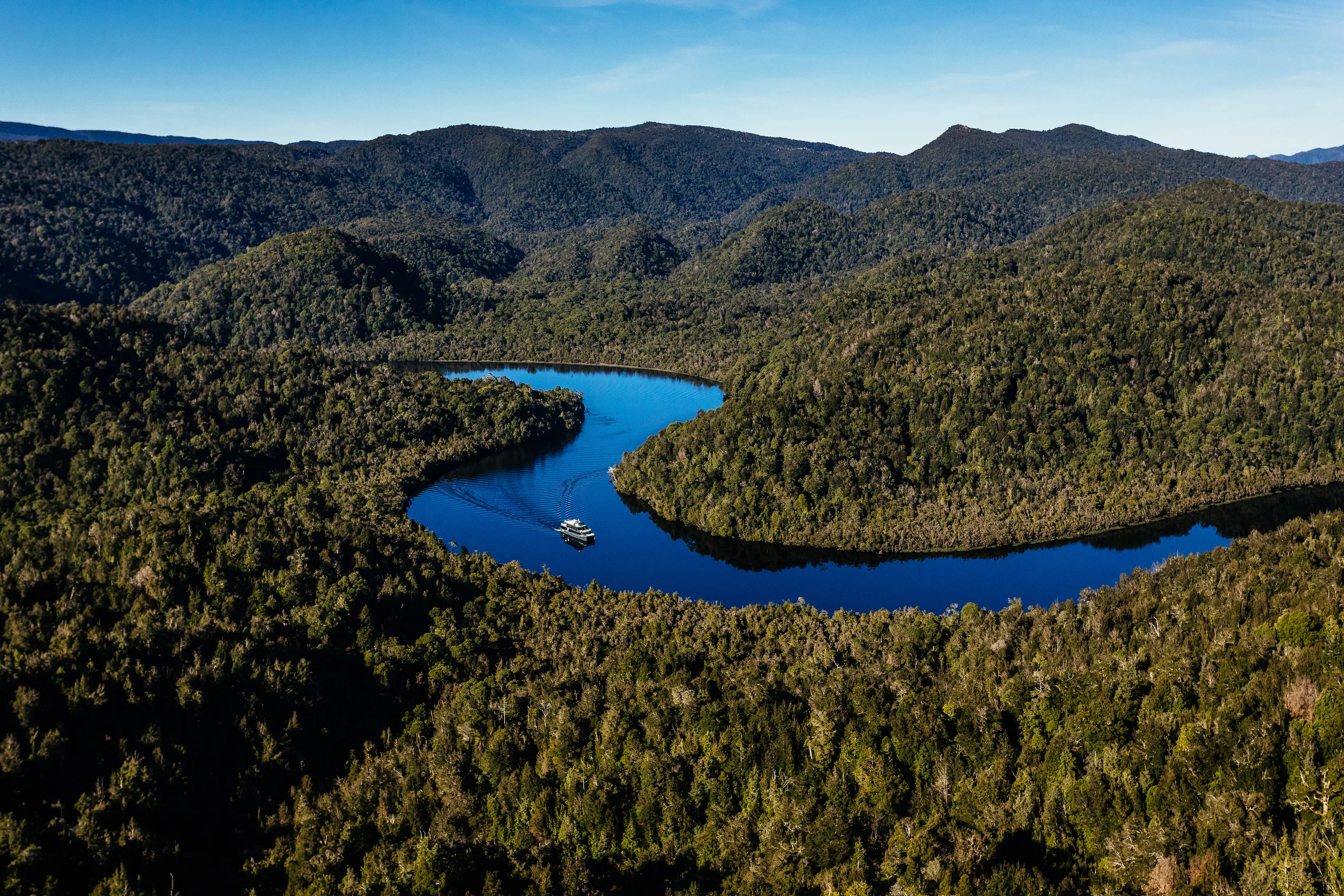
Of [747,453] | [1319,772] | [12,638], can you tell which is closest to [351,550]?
[12,638]

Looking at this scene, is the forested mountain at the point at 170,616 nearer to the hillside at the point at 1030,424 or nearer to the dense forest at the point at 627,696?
the dense forest at the point at 627,696

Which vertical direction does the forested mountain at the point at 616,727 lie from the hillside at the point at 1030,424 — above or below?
below

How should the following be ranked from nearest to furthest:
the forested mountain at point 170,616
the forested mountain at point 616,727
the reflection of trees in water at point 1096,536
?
the forested mountain at point 616,727, the forested mountain at point 170,616, the reflection of trees in water at point 1096,536

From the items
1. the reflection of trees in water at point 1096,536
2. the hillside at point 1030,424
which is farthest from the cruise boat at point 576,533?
the hillside at point 1030,424

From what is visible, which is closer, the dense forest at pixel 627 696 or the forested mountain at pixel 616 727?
the forested mountain at pixel 616 727

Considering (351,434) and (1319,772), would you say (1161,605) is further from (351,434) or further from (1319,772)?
(351,434)

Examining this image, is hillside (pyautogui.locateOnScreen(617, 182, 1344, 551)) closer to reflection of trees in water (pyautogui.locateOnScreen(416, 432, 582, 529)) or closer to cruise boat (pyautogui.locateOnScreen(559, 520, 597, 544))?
cruise boat (pyautogui.locateOnScreen(559, 520, 597, 544))

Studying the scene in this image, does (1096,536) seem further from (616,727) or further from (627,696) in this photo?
(616,727)
